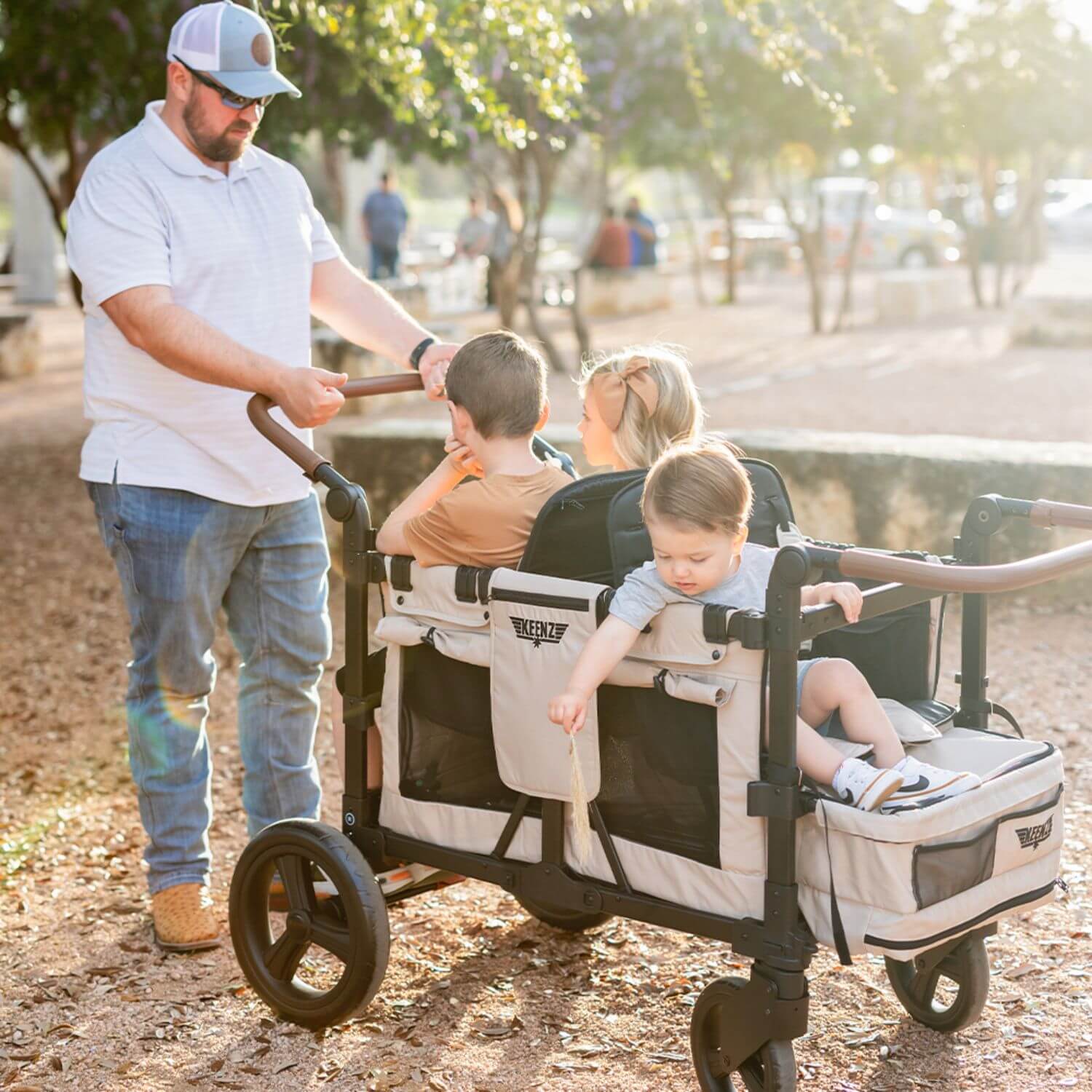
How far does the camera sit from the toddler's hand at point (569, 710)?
260 centimetres

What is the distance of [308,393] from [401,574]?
0.40 m

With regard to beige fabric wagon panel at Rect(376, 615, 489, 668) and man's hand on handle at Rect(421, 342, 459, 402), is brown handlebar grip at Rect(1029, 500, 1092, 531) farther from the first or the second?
man's hand on handle at Rect(421, 342, 459, 402)

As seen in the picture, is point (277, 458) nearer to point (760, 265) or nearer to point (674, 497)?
point (674, 497)

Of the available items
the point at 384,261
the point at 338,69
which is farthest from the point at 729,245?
the point at 338,69

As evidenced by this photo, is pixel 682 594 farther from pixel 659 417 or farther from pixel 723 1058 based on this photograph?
pixel 723 1058

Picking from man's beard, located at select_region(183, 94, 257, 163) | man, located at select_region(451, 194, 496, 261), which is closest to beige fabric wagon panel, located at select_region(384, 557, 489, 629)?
man's beard, located at select_region(183, 94, 257, 163)

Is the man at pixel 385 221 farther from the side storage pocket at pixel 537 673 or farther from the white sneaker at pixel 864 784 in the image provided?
the white sneaker at pixel 864 784

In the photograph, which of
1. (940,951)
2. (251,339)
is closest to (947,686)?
(940,951)

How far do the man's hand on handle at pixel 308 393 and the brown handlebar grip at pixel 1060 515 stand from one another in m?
1.35

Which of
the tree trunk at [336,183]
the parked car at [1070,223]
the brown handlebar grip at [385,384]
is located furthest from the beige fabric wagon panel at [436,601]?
the parked car at [1070,223]

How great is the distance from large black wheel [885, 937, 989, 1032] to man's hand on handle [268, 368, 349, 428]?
5.09ft

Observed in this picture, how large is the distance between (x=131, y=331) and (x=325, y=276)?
63 centimetres

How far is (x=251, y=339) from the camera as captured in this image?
3473mm

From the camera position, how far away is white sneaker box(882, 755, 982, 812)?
2582 millimetres
